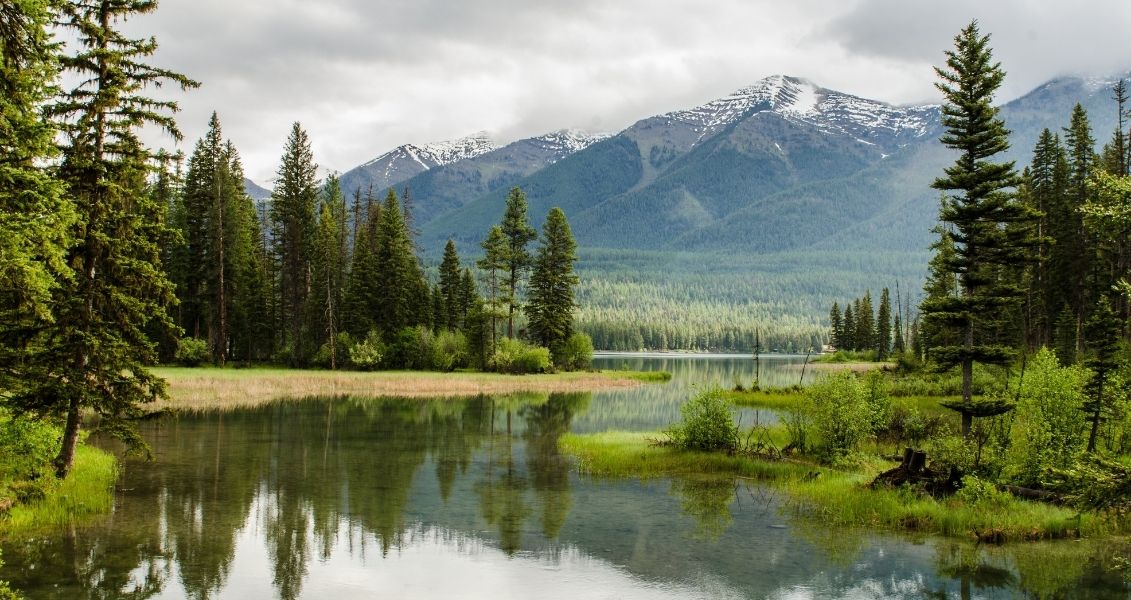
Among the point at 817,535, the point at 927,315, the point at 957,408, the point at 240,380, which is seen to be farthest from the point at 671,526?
the point at 240,380

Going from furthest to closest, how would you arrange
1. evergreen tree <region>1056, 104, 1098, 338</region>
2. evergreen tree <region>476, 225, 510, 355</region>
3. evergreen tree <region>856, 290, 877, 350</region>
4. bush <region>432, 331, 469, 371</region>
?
evergreen tree <region>856, 290, 877, 350</region>
evergreen tree <region>476, 225, 510, 355</region>
bush <region>432, 331, 469, 371</region>
evergreen tree <region>1056, 104, 1098, 338</region>

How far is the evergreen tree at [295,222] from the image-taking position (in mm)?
83500

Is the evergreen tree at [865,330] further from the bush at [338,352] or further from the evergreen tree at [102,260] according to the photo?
the evergreen tree at [102,260]

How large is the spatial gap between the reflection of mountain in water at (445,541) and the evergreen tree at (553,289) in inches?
2142

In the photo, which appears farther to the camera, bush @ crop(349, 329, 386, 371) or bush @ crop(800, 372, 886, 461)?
bush @ crop(349, 329, 386, 371)

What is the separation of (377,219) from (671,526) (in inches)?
3307

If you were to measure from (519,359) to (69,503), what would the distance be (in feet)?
194

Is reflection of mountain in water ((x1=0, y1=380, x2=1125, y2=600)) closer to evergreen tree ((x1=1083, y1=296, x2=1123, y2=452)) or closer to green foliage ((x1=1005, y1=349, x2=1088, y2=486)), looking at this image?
green foliage ((x1=1005, y1=349, x2=1088, y2=486))

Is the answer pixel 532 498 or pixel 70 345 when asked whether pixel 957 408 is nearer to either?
pixel 532 498

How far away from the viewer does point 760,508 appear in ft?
76.0

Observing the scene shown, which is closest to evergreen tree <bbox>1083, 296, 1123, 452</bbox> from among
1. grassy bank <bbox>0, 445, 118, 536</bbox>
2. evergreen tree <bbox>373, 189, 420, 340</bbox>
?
grassy bank <bbox>0, 445, 118, 536</bbox>

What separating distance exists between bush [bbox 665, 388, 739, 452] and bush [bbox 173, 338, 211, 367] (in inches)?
2120

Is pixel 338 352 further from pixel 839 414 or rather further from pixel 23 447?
pixel 839 414

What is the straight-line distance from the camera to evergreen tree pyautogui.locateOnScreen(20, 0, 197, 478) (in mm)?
20703
